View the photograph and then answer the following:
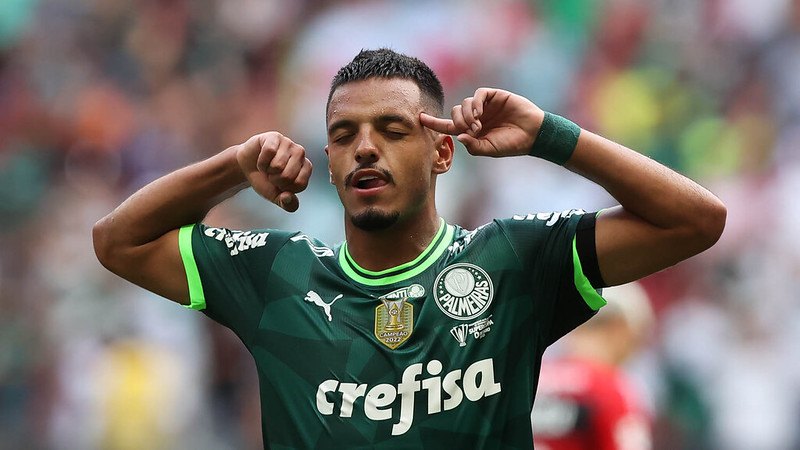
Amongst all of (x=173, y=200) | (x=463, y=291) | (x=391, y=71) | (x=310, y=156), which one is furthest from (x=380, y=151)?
(x=310, y=156)

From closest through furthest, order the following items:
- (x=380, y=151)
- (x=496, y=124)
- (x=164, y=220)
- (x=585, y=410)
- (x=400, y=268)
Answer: (x=496, y=124) → (x=380, y=151) → (x=400, y=268) → (x=164, y=220) → (x=585, y=410)

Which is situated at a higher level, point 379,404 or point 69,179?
point 69,179

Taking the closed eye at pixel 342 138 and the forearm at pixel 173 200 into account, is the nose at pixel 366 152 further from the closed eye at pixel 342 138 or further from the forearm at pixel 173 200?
the forearm at pixel 173 200

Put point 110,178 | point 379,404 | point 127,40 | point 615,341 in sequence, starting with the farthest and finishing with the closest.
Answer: point 127,40
point 110,178
point 615,341
point 379,404

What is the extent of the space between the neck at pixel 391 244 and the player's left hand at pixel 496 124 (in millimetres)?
399

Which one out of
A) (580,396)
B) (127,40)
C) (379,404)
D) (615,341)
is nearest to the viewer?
(379,404)

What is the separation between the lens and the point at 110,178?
9.42 meters

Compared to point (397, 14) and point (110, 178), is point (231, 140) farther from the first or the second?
point (397, 14)

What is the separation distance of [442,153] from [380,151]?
0.34 meters

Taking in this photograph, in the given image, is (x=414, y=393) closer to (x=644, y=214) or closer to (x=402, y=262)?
(x=402, y=262)

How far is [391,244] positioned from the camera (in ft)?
13.0

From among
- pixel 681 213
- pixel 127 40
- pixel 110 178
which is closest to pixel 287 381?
pixel 681 213

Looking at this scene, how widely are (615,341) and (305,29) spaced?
182 inches

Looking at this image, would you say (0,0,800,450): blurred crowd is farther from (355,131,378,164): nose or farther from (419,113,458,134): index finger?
(355,131,378,164): nose
